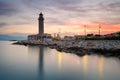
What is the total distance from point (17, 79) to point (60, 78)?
5311 millimetres

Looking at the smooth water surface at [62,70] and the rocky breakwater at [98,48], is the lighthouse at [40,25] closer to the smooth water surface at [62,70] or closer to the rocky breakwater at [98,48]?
the rocky breakwater at [98,48]

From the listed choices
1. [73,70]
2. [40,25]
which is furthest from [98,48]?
[40,25]

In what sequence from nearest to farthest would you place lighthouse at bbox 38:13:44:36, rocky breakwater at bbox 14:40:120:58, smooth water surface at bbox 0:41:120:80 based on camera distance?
1. smooth water surface at bbox 0:41:120:80
2. rocky breakwater at bbox 14:40:120:58
3. lighthouse at bbox 38:13:44:36

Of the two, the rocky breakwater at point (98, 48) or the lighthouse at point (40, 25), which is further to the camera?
the lighthouse at point (40, 25)

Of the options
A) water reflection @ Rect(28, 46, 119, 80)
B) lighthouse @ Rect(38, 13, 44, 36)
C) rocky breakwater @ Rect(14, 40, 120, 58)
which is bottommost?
water reflection @ Rect(28, 46, 119, 80)

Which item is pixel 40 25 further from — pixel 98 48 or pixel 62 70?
pixel 62 70

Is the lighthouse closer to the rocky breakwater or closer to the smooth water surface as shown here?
the rocky breakwater

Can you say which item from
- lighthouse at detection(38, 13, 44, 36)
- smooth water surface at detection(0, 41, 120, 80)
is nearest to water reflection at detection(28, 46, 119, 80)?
smooth water surface at detection(0, 41, 120, 80)

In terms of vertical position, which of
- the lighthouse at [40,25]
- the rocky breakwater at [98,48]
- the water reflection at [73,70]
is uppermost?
the lighthouse at [40,25]

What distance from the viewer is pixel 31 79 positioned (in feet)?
69.7

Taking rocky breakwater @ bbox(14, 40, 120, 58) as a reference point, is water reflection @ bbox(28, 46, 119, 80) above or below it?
below

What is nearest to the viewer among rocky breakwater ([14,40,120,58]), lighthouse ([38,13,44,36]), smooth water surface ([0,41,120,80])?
smooth water surface ([0,41,120,80])

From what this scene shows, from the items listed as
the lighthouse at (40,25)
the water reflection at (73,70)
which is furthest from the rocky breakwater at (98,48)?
the lighthouse at (40,25)

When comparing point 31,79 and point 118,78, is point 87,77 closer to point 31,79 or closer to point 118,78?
point 118,78
